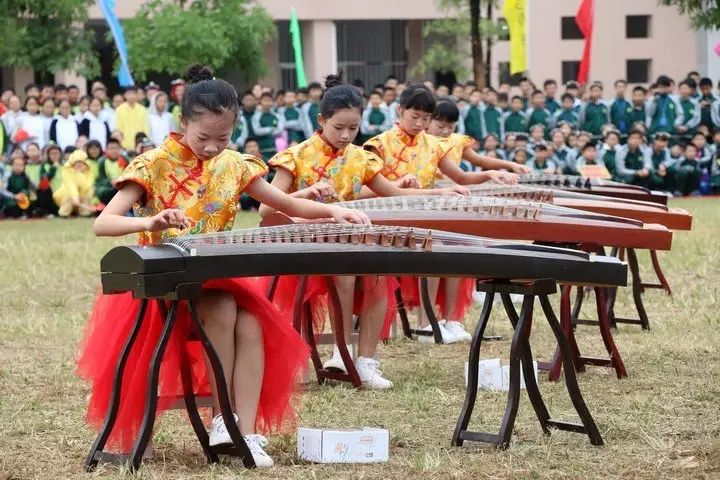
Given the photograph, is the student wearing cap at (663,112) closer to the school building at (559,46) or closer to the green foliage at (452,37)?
the green foliage at (452,37)

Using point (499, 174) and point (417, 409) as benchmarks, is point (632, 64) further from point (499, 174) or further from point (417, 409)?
point (417, 409)

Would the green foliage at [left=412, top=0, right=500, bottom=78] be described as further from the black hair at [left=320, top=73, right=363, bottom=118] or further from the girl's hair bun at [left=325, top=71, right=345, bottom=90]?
the black hair at [left=320, top=73, right=363, bottom=118]

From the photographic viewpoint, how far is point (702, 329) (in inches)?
292

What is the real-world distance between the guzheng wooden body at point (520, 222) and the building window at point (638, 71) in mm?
32174

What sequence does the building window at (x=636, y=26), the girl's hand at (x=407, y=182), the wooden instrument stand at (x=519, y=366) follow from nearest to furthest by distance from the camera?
the wooden instrument stand at (x=519, y=366)
the girl's hand at (x=407, y=182)
the building window at (x=636, y=26)

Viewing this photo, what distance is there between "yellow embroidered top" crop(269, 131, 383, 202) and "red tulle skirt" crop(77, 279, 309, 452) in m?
1.74

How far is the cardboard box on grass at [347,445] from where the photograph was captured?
4.43 metres

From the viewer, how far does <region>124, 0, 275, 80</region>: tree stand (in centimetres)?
2617

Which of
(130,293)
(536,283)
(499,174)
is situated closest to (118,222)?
(130,293)

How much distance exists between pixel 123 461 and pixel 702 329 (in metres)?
3.97

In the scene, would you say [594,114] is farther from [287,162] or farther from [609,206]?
[287,162]

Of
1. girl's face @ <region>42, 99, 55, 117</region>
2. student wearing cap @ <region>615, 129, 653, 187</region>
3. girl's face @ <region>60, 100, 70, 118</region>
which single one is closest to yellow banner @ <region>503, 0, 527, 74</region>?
student wearing cap @ <region>615, 129, 653, 187</region>

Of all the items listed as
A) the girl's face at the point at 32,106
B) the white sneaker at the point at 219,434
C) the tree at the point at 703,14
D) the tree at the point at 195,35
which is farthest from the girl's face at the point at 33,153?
the white sneaker at the point at 219,434

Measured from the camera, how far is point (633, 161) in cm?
1884
